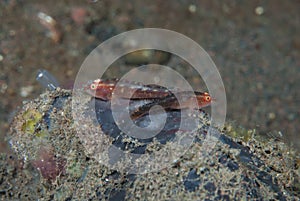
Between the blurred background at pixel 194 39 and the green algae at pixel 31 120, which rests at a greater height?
the blurred background at pixel 194 39

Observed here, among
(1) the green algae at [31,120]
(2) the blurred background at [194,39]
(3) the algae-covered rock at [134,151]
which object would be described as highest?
(2) the blurred background at [194,39]

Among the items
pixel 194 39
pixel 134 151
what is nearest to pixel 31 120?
pixel 134 151

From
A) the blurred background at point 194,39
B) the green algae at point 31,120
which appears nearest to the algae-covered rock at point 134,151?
the green algae at point 31,120

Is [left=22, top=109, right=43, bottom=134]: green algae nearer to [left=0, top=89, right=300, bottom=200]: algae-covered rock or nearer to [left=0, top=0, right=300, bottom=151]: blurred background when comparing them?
[left=0, top=89, right=300, bottom=200]: algae-covered rock

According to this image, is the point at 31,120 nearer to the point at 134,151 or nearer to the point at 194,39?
the point at 134,151

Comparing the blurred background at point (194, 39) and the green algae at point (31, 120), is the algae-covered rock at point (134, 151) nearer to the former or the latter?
the green algae at point (31, 120)

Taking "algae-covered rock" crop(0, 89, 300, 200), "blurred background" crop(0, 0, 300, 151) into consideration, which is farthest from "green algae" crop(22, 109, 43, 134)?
"blurred background" crop(0, 0, 300, 151)

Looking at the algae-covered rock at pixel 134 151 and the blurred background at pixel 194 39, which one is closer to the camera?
the algae-covered rock at pixel 134 151
